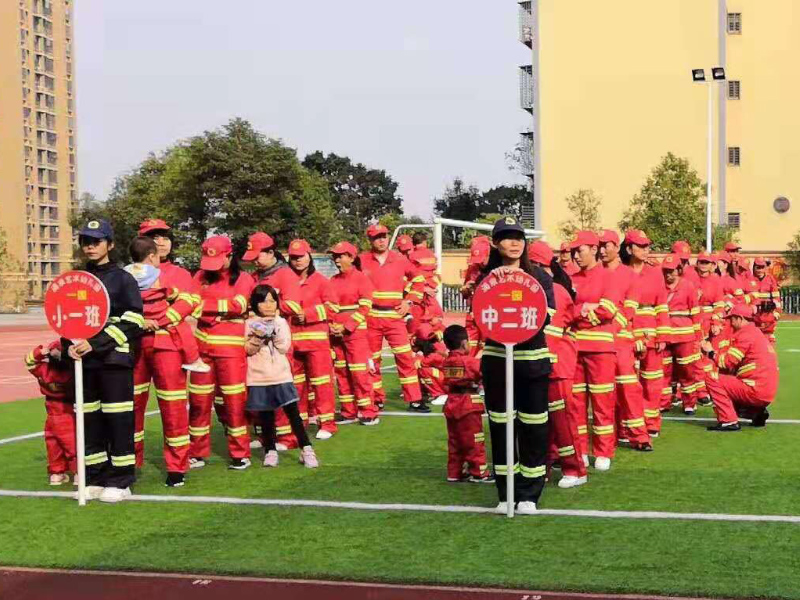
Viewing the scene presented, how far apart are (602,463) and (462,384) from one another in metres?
1.40

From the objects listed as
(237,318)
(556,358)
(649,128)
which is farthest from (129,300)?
(649,128)

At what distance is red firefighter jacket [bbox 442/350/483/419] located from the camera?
800 centimetres

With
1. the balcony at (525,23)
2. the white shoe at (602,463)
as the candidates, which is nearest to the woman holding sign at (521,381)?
the white shoe at (602,463)

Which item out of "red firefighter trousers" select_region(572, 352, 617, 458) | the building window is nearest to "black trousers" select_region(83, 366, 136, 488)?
"red firefighter trousers" select_region(572, 352, 617, 458)

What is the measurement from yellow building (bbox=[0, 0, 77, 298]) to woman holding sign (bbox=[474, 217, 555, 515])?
8123 centimetres

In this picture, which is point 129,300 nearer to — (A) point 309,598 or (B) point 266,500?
(B) point 266,500

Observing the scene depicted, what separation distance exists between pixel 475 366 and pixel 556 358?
65 cm

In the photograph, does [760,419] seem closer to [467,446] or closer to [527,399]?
[467,446]

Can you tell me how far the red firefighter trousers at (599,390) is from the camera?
8438 millimetres

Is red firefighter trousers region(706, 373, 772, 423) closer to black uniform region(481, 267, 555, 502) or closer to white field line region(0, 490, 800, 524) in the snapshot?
white field line region(0, 490, 800, 524)

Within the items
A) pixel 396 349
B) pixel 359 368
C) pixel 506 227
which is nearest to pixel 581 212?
pixel 396 349

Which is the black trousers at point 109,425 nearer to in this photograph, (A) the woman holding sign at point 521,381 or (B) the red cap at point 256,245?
(B) the red cap at point 256,245

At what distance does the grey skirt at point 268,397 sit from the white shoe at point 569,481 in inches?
91.7

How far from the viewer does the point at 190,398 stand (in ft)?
28.3
